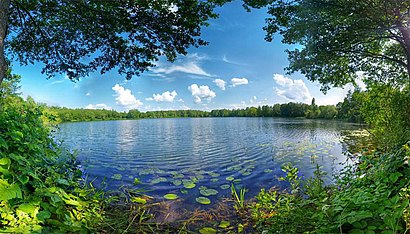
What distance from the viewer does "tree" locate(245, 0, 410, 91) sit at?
8148 mm

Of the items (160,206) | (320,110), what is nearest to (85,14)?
(160,206)

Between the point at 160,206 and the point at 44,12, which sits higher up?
the point at 44,12

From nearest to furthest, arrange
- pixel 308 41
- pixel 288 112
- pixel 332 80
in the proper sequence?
pixel 308 41
pixel 332 80
pixel 288 112

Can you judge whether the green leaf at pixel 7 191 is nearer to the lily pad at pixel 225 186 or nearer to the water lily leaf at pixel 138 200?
the water lily leaf at pixel 138 200

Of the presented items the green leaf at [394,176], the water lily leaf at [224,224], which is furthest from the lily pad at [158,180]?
the green leaf at [394,176]

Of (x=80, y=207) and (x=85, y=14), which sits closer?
(x=80, y=207)

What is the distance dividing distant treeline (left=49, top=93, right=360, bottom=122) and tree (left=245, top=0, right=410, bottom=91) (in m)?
54.2

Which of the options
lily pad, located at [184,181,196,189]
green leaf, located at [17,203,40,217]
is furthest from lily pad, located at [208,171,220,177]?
green leaf, located at [17,203,40,217]

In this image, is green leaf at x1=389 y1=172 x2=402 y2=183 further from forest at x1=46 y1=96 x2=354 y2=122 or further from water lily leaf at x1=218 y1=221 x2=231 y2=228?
forest at x1=46 y1=96 x2=354 y2=122

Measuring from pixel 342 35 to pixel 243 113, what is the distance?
121595 millimetres

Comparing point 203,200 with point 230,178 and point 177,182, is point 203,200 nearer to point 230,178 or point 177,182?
point 177,182

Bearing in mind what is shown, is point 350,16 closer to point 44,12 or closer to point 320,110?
point 44,12

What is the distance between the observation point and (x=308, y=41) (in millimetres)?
9578

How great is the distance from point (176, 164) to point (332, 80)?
33.2 ft
